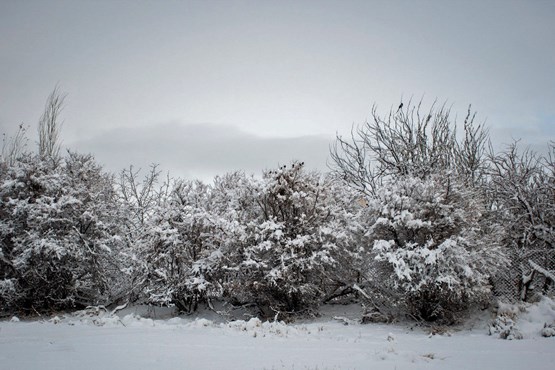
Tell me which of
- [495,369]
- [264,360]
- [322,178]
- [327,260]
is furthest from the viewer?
[322,178]

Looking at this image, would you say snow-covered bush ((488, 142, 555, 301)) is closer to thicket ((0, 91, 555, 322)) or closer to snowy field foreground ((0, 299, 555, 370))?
thicket ((0, 91, 555, 322))

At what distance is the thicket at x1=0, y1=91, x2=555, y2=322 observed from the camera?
10492 mm

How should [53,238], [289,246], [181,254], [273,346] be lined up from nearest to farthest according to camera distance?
[273,346]
[289,246]
[181,254]
[53,238]

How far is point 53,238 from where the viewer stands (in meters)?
13.8

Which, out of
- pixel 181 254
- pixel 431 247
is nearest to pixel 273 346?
pixel 431 247

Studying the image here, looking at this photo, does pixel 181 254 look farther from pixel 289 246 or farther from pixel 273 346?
pixel 273 346

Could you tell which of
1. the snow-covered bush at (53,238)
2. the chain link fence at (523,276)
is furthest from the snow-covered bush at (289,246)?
the snow-covered bush at (53,238)

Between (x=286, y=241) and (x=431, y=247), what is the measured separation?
4146 millimetres

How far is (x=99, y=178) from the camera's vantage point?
1659 cm

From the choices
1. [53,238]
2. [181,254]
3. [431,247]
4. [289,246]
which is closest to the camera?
[431,247]

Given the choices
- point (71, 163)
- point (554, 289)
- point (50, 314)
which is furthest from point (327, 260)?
point (71, 163)

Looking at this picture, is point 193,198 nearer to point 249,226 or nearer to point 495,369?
point 249,226

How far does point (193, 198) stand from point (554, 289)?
12187 mm

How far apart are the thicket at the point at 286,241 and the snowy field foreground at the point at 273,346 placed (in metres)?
1.36
